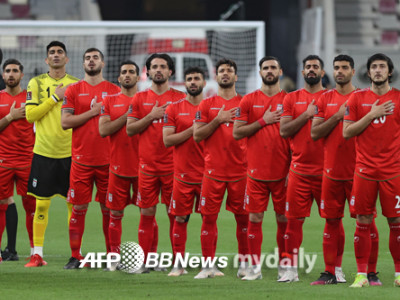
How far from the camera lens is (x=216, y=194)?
29.9 ft

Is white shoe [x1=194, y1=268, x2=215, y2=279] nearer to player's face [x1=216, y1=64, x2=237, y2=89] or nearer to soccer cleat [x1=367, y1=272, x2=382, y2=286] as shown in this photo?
soccer cleat [x1=367, y1=272, x2=382, y2=286]

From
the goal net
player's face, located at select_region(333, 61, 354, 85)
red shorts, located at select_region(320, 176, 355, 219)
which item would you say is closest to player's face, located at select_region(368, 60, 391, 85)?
player's face, located at select_region(333, 61, 354, 85)

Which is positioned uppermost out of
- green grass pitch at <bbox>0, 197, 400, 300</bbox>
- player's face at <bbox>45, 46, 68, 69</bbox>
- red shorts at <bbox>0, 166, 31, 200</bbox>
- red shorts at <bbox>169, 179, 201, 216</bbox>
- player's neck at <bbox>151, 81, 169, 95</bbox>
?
player's face at <bbox>45, 46, 68, 69</bbox>

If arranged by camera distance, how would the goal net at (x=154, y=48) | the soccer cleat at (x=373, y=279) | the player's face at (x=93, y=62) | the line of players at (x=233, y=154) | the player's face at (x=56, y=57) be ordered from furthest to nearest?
the goal net at (x=154, y=48) < the player's face at (x=56, y=57) < the player's face at (x=93, y=62) < the soccer cleat at (x=373, y=279) < the line of players at (x=233, y=154)

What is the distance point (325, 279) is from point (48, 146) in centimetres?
327

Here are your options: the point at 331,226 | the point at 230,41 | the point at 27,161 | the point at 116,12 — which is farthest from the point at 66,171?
the point at 116,12

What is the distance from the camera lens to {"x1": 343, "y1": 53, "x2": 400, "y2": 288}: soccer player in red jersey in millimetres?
8297

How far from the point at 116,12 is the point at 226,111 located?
837 inches

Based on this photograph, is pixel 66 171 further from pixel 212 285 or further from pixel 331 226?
pixel 331 226

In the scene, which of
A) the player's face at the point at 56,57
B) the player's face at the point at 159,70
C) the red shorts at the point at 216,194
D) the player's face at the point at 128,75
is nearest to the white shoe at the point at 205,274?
the red shorts at the point at 216,194

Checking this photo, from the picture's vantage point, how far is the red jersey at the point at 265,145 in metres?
8.98

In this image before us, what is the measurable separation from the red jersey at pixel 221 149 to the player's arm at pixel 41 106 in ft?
5.44

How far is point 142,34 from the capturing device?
62.0 feet

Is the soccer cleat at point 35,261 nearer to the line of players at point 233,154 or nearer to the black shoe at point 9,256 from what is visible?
the line of players at point 233,154
